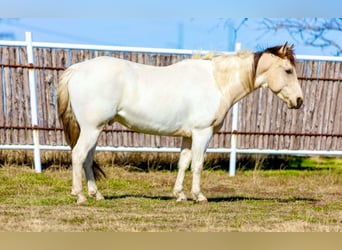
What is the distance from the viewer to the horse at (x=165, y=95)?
201 inches

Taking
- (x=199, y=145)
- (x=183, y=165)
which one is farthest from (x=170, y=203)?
(x=199, y=145)

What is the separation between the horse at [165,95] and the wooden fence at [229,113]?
2.84m

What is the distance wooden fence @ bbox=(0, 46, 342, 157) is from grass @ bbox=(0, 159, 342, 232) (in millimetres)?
625

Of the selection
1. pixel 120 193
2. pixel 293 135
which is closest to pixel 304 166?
pixel 293 135

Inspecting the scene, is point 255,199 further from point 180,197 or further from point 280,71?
point 280,71

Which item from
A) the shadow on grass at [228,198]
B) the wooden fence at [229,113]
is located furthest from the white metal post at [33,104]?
the shadow on grass at [228,198]

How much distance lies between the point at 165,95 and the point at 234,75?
3.41 ft

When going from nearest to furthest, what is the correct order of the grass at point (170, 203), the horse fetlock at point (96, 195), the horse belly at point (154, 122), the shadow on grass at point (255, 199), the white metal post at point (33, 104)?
the grass at point (170, 203)
the horse belly at point (154, 122)
the horse fetlock at point (96, 195)
the shadow on grass at point (255, 199)
the white metal post at point (33, 104)

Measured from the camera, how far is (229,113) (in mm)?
8617

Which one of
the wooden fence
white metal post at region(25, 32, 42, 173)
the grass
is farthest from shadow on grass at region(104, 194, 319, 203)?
white metal post at region(25, 32, 42, 173)

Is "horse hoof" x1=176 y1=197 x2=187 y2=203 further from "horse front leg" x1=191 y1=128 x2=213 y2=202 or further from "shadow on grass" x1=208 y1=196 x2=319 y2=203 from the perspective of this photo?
"shadow on grass" x1=208 y1=196 x2=319 y2=203

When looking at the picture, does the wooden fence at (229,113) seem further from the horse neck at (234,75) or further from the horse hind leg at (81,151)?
the horse hind leg at (81,151)

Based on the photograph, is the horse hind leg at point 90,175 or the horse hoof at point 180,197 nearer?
the horse hind leg at point 90,175

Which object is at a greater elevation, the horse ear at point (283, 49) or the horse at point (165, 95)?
the horse ear at point (283, 49)
